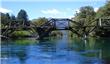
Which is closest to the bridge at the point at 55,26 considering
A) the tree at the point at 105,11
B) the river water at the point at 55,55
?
the tree at the point at 105,11

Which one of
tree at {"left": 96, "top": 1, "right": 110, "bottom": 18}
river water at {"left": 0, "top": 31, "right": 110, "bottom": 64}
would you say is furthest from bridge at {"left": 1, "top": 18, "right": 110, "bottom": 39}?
river water at {"left": 0, "top": 31, "right": 110, "bottom": 64}

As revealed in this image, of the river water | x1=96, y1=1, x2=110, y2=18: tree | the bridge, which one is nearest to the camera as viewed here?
the river water

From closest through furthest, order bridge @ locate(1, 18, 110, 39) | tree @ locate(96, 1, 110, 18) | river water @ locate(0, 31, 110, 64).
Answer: river water @ locate(0, 31, 110, 64), bridge @ locate(1, 18, 110, 39), tree @ locate(96, 1, 110, 18)

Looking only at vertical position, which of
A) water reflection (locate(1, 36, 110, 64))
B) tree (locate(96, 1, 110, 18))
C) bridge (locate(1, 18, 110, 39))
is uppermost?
tree (locate(96, 1, 110, 18))

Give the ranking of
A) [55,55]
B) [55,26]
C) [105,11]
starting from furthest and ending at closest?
[105,11], [55,26], [55,55]

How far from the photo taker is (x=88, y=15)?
67.4 metres

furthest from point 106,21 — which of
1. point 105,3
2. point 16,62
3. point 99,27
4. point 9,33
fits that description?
point 16,62

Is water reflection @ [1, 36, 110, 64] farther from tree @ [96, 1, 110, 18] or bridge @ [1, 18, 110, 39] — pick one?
tree @ [96, 1, 110, 18]

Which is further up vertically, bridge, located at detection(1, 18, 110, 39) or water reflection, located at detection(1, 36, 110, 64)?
bridge, located at detection(1, 18, 110, 39)

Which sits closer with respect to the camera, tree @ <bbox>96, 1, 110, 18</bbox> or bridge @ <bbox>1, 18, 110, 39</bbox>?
bridge @ <bbox>1, 18, 110, 39</bbox>

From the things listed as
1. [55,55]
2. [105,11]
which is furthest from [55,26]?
[55,55]

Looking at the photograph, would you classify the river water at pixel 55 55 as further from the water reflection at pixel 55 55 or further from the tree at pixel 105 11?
the tree at pixel 105 11

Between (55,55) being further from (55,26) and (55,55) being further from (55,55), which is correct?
(55,26)

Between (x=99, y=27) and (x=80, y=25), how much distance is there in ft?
9.52
